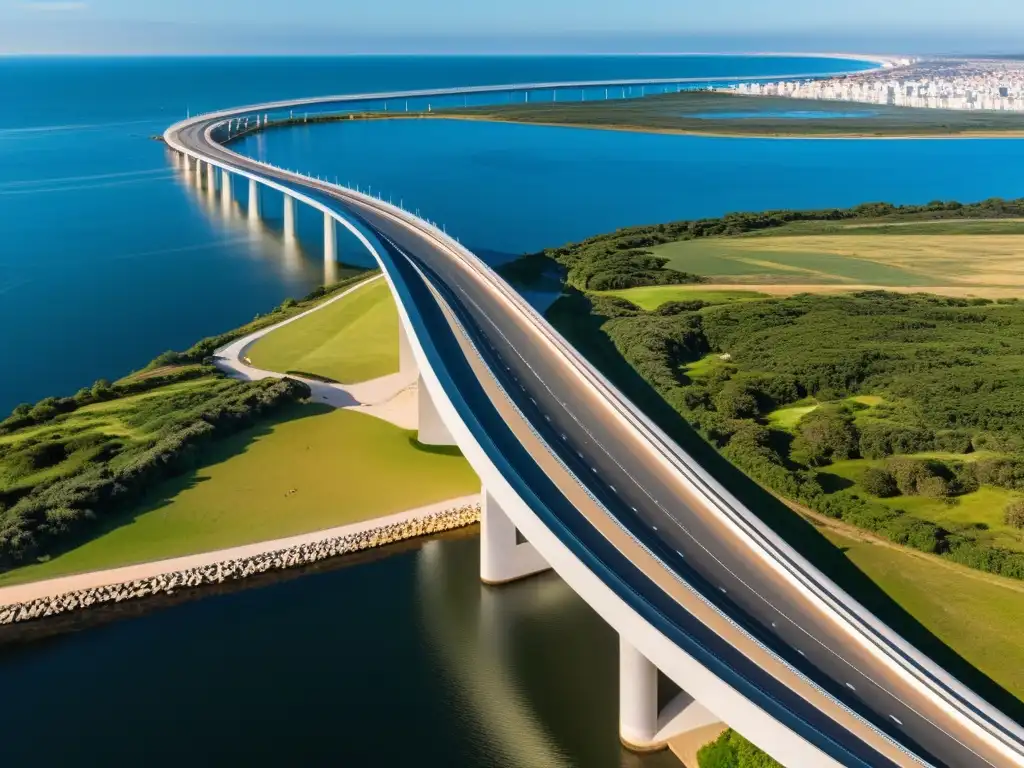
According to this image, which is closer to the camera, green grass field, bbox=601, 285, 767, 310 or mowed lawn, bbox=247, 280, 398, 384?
mowed lawn, bbox=247, 280, 398, 384

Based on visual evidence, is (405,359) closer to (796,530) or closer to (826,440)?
(826,440)

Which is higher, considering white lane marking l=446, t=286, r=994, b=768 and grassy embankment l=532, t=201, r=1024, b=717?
white lane marking l=446, t=286, r=994, b=768

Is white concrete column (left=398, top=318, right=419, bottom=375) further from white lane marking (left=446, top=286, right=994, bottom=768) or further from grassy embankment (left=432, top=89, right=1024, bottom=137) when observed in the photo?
grassy embankment (left=432, top=89, right=1024, bottom=137)

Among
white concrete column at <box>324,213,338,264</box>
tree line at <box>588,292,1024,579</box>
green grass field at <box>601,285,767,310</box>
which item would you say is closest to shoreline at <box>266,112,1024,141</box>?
white concrete column at <box>324,213,338,264</box>

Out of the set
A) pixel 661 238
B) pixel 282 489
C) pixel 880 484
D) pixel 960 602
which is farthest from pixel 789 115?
pixel 960 602

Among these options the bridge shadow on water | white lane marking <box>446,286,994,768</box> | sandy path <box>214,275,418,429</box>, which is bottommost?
sandy path <box>214,275,418,429</box>
